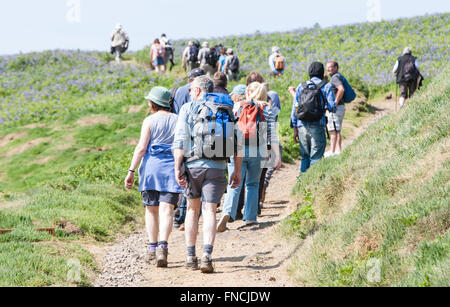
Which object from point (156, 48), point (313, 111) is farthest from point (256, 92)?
point (156, 48)

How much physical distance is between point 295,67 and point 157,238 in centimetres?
2099

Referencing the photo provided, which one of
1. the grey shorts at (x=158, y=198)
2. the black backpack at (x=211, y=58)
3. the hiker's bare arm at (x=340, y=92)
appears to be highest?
the hiker's bare arm at (x=340, y=92)

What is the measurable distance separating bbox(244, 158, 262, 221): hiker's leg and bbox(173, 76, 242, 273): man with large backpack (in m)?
1.62

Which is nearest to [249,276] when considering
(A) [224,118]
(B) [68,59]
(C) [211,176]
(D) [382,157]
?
(C) [211,176]

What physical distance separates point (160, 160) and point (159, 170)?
4.9 inches

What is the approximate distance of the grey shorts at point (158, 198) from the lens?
6703 mm

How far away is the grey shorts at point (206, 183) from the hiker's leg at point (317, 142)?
3.44 m

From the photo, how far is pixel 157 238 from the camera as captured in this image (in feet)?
23.2

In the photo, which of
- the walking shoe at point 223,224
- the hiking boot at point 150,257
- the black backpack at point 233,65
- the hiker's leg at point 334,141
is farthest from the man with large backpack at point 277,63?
the hiking boot at point 150,257

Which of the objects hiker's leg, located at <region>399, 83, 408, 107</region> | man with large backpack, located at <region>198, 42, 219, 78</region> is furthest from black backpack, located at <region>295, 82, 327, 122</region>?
man with large backpack, located at <region>198, 42, 219, 78</region>

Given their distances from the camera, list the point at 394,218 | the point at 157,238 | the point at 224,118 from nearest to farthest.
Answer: the point at 394,218, the point at 224,118, the point at 157,238

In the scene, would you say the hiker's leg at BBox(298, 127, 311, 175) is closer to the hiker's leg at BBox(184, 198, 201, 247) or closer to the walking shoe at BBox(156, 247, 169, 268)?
the hiker's leg at BBox(184, 198, 201, 247)

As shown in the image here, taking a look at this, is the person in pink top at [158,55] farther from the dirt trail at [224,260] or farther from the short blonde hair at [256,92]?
the short blonde hair at [256,92]

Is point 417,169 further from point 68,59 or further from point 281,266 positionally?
point 68,59
